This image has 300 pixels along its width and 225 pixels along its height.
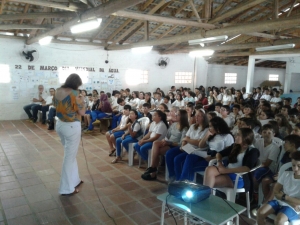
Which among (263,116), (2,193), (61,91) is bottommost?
(2,193)

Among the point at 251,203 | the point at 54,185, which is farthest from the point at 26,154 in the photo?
the point at 251,203

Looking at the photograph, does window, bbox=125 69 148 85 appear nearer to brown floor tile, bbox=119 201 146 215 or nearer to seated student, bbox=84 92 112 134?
seated student, bbox=84 92 112 134

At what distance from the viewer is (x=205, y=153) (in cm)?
343

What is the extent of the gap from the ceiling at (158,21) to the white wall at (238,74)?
282cm

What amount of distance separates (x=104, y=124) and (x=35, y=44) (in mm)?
3892

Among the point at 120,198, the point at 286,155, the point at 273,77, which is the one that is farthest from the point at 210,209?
the point at 273,77

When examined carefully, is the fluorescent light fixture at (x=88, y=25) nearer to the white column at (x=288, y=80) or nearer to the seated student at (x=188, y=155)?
the seated student at (x=188, y=155)

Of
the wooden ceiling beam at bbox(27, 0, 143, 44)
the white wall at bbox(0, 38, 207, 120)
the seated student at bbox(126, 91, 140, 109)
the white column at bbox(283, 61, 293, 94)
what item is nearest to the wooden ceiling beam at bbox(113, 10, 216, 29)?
the wooden ceiling beam at bbox(27, 0, 143, 44)

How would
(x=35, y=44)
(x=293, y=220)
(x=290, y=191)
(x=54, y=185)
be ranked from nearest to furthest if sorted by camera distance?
1. (x=293, y=220)
2. (x=290, y=191)
3. (x=54, y=185)
4. (x=35, y=44)

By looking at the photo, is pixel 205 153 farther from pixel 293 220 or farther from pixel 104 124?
pixel 104 124

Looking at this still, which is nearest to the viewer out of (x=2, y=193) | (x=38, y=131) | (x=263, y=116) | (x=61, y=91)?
(x=61, y=91)

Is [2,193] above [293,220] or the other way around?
the other way around

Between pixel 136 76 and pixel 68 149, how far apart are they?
7.90 meters

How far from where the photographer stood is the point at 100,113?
24.1 feet
